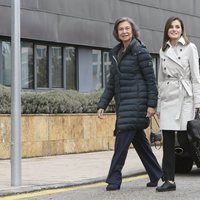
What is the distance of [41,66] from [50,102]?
4.40 m

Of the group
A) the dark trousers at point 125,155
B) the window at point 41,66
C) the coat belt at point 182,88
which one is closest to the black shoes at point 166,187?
the dark trousers at point 125,155

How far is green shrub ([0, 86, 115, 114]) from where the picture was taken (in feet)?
42.3

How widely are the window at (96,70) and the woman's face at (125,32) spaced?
11660 millimetres

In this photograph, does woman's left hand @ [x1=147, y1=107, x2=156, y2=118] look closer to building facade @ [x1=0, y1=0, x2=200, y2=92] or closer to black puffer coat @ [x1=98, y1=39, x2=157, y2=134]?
black puffer coat @ [x1=98, y1=39, x2=157, y2=134]

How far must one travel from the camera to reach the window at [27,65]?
17484 mm

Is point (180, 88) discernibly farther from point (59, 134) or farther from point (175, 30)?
point (59, 134)

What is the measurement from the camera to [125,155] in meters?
7.93

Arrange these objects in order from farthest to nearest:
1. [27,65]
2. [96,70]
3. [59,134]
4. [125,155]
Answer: [96,70], [27,65], [59,134], [125,155]

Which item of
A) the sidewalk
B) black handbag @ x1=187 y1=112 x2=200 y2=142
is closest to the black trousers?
black handbag @ x1=187 y1=112 x2=200 y2=142

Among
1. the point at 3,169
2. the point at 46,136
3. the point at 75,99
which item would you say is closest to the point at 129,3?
the point at 75,99

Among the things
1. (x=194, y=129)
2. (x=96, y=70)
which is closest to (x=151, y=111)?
(x=194, y=129)

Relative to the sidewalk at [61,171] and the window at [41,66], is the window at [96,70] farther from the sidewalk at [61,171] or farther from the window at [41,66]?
the sidewalk at [61,171]

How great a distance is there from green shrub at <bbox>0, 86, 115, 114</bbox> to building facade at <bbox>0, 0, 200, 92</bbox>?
112 inches

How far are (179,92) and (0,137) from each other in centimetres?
550
